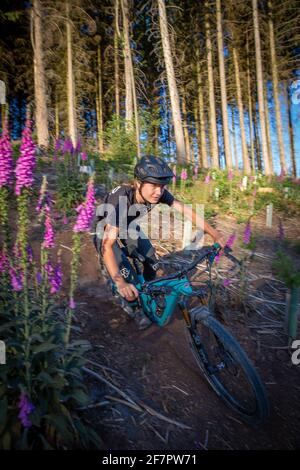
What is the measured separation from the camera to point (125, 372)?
8.87 ft

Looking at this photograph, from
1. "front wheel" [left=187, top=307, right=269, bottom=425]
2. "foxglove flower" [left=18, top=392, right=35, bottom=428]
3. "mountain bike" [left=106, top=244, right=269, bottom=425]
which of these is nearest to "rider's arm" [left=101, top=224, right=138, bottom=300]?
"mountain bike" [left=106, top=244, right=269, bottom=425]

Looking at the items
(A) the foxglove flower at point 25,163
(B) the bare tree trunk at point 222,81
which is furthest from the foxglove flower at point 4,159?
(B) the bare tree trunk at point 222,81

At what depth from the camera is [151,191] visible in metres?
3.10

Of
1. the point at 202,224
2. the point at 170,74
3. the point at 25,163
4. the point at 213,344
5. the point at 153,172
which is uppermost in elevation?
the point at 170,74

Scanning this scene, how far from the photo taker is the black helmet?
293 cm

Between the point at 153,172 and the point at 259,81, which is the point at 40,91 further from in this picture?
the point at 259,81

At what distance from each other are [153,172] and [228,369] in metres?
2.16

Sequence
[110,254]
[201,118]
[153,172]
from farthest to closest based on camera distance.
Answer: [201,118], [153,172], [110,254]

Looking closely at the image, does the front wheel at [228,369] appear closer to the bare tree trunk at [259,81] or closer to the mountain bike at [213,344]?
the mountain bike at [213,344]

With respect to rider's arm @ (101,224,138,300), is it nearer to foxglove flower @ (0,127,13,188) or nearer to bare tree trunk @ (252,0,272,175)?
foxglove flower @ (0,127,13,188)

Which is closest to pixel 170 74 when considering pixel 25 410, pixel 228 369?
pixel 228 369

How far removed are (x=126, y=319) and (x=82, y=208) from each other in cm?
212
